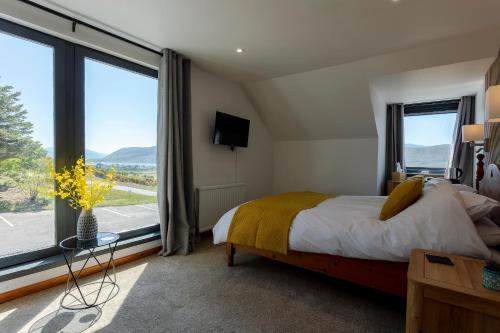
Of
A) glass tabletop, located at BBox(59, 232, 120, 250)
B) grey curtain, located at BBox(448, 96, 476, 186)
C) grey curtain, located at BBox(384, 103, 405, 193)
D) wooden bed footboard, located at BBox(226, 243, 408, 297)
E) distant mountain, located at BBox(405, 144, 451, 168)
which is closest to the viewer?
wooden bed footboard, located at BBox(226, 243, 408, 297)

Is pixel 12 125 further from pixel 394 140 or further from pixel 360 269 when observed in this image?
pixel 394 140

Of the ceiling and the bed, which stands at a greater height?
the ceiling

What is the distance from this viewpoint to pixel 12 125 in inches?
85.9

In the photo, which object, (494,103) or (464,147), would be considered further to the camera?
(464,147)

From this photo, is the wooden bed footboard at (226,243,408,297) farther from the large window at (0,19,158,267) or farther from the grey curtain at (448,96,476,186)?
the grey curtain at (448,96,476,186)

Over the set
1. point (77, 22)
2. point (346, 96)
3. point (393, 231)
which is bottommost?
point (393, 231)

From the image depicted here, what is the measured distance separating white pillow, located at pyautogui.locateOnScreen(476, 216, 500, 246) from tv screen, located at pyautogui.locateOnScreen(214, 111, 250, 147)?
3.02 meters

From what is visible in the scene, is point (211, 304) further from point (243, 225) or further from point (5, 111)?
point (5, 111)

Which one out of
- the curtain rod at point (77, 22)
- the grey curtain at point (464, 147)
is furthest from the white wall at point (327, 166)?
the curtain rod at point (77, 22)

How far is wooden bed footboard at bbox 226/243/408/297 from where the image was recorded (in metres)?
1.82

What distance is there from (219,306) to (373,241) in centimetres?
126

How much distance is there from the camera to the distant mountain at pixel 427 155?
16.6 feet

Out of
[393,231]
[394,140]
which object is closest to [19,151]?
[393,231]

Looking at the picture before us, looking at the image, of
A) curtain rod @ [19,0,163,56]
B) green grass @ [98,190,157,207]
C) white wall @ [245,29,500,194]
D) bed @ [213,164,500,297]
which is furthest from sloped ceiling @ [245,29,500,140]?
green grass @ [98,190,157,207]
